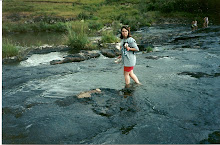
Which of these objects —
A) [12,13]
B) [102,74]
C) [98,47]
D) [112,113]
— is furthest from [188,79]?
[12,13]

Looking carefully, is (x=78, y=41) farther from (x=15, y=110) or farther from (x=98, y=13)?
(x=98, y=13)

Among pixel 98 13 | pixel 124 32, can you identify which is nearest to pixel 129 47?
pixel 124 32

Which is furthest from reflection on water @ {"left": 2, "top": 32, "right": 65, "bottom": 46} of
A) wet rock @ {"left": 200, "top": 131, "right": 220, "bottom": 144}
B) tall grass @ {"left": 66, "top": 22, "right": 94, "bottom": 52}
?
wet rock @ {"left": 200, "top": 131, "right": 220, "bottom": 144}

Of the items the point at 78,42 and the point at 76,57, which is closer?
the point at 76,57

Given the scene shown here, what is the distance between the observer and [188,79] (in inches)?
255

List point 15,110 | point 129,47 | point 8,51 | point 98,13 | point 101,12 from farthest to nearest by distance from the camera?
point 101,12 < point 98,13 < point 8,51 < point 129,47 < point 15,110

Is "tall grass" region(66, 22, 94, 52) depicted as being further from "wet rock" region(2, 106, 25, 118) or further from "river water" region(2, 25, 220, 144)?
"wet rock" region(2, 106, 25, 118)

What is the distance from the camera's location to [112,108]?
14.4ft

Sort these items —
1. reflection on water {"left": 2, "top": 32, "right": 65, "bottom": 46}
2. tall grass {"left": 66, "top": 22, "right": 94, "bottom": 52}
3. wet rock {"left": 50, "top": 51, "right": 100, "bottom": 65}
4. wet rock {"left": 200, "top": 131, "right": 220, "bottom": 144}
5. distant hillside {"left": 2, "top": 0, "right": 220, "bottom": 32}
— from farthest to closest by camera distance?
1. distant hillside {"left": 2, "top": 0, "right": 220, "bottom": 32}
2. reflection on water {"left": 2, "top": 32, "right": 65, "bottom": 46}
3. tall grass {"left": 66, "top": 22, "right": 94, "bottom": 52}
4. wet rock {"left": 50, "top": 51, "right": 100, "bottom": 65}
5. wet rock {"left": 200, "top": 131, "right": 220, "bottom": 144}

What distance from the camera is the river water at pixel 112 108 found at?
3369 millimetres

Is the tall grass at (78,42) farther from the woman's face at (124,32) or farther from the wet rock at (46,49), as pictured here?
the woman's face at (124,32)

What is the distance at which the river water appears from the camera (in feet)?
11.1

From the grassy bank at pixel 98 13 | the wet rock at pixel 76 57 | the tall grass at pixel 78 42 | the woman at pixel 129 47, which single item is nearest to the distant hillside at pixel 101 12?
the grassy bank at pixel 98 13

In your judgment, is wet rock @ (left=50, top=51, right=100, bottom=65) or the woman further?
wet rock @ (left=50, top=51, right=100, bottom=65)
